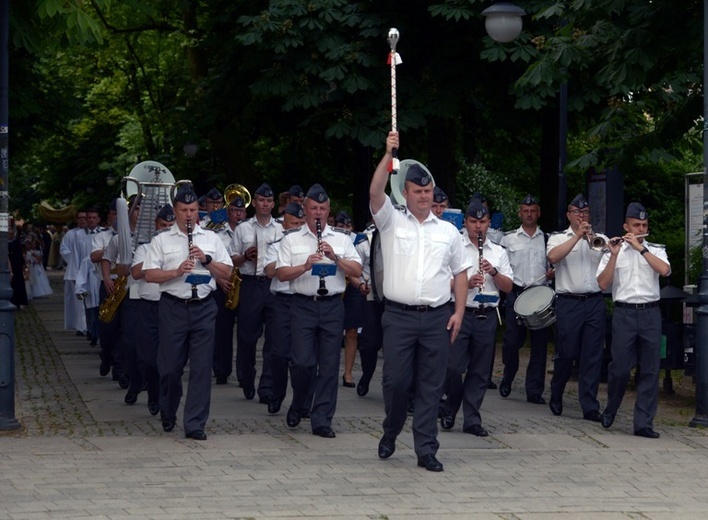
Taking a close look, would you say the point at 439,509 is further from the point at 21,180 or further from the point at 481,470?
the point at 21,180

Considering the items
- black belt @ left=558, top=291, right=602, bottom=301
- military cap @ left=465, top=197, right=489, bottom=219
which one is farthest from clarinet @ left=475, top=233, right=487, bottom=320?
black belt @ left=558, top=291, right=602, bottom=301

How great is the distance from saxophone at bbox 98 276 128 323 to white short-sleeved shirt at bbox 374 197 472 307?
4966mm

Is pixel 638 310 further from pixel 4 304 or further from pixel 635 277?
pixel 4 304

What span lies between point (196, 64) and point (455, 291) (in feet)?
73.3

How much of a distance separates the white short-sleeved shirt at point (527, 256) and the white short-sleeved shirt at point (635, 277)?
2.33 m

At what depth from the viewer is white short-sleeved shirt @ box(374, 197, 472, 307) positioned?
1014 cm

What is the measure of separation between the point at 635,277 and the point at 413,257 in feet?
8.54

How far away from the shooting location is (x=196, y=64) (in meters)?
31.9

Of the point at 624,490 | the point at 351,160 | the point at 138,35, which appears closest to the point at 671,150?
the point at 624,490

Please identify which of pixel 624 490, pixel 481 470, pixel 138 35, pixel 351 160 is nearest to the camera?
pixel 624 490

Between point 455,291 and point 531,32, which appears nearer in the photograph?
point 455,291

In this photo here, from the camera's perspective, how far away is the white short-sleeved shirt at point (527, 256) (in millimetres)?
14414

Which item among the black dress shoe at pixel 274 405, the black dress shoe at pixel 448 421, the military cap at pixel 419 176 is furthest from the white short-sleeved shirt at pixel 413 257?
the black dress shoe at pixel 274 405

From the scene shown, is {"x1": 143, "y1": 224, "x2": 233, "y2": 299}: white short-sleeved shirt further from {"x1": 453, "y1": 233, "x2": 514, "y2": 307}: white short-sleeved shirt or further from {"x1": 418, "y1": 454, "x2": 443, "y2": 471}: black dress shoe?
{"x1": 418, "y1": 454, "x2": 443, "y2": 471}: black dress shoe
